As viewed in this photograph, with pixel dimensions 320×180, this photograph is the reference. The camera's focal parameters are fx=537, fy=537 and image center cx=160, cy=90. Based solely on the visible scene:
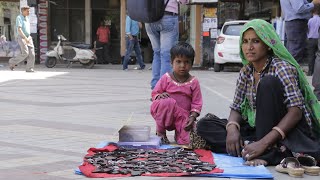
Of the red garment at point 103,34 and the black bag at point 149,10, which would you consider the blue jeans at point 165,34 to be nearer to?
the black bag at point 149,10

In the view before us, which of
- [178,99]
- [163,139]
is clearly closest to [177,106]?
[178,99]

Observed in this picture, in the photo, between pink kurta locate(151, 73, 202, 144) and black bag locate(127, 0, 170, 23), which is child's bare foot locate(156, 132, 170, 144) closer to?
pink kurta locate(151, 73, 202, 144)

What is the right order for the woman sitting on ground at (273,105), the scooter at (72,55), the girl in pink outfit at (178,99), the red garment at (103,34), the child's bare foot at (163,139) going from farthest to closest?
the red garment at (103,34), the scooter at (72,55), the child's bare foot at (163,139), the girl in pink outfit at (178,99), the woman sitting on ground at (273,105)

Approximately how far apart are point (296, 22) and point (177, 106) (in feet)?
7.16

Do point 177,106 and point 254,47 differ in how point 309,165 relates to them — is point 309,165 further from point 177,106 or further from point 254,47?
point 177,106

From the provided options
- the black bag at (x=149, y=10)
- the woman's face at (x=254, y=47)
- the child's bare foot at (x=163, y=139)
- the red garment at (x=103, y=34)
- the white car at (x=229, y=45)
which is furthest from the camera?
the red garment at (x=103, y=34)

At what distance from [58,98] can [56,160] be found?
15.5 feet

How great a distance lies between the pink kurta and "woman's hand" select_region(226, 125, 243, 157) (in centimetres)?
69

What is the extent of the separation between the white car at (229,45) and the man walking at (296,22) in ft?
31.8

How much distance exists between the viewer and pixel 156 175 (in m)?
3.62

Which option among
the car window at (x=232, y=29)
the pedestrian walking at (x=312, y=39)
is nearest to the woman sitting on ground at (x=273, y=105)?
the pedestrian walking at (x=312, y=39)

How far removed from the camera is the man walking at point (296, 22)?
19.9ft

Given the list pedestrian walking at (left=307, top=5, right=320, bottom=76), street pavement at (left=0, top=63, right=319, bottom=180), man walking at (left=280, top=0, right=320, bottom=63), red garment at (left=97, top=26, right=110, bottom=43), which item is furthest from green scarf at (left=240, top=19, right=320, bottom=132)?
red garment at (left=97, top=26, right=110, bottom=43)

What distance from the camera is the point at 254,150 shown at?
3.89m
